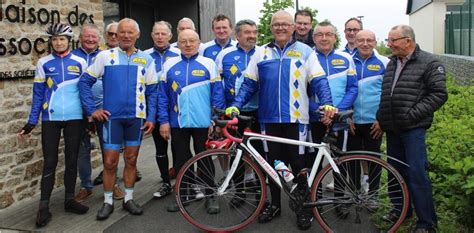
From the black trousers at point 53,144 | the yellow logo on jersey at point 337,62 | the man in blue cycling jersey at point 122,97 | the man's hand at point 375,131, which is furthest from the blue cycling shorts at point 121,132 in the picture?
the man's hand at point 375,131

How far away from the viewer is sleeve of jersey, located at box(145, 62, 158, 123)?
16.3 ft

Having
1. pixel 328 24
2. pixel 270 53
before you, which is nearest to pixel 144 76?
pixel 270 53

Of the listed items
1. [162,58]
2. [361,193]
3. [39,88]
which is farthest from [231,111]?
[39,88]

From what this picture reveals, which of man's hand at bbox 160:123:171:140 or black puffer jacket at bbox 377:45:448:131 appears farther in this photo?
man's hand at bbox 160:123:171:140

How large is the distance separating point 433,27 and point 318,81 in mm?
19523

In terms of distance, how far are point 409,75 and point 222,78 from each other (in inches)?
84.0

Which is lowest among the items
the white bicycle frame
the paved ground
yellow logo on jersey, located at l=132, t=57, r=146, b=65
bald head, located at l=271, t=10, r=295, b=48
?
the paved ground

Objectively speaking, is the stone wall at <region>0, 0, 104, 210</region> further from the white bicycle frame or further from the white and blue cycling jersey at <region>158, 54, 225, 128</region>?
the white bicycle frame

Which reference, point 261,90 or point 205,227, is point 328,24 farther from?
point 205,227

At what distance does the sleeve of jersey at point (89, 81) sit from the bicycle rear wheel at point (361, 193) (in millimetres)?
2391

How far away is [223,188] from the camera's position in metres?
4.50

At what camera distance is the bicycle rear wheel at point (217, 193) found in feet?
14.5

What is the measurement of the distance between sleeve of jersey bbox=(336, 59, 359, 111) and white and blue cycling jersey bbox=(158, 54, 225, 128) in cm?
125

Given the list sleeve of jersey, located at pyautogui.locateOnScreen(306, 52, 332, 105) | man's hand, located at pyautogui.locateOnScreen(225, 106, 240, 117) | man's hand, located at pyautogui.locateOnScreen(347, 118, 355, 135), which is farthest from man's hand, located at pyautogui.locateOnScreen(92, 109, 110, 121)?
man's hand, located at pyautogui.locateOnScreen(347, 118, 355, 135)
